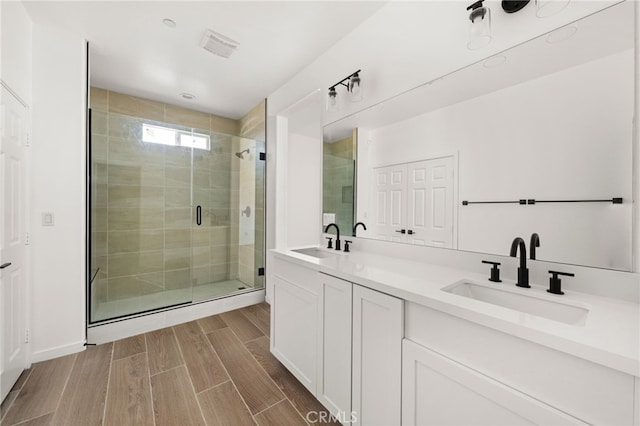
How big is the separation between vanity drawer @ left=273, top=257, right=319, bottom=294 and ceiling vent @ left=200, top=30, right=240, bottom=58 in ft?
6.19

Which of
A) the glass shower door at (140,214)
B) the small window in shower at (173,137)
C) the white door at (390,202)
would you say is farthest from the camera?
the small window in shower at (173,137)

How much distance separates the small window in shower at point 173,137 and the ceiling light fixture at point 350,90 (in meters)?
1.92

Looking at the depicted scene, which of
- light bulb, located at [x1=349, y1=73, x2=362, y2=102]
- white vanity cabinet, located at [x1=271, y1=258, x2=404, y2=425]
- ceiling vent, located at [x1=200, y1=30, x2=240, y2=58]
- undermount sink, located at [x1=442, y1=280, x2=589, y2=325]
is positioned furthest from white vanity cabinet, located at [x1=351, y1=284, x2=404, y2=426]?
ceiling vent, located at [x1=200, y1=30, x2=240, y2=58]

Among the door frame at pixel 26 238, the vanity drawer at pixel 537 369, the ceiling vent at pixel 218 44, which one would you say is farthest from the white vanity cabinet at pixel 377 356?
the door frame at pixel 26 238

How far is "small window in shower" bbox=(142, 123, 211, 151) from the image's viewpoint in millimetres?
2991

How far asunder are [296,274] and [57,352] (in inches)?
81.2

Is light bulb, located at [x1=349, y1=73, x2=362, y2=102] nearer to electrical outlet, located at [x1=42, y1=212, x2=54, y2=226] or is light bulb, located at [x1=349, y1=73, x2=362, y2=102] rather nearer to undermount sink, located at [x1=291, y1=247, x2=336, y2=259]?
undermount sink, located at [x1=291, y1=247, x2=336, y2=259]

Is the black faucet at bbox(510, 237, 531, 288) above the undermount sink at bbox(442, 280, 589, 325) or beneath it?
above

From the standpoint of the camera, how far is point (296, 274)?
1.65 metres

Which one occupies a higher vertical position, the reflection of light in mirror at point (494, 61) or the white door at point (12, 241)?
the reflection of light in mirror at point (494, 61)

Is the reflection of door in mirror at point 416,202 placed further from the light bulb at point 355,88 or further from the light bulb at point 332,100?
the light bulb at point 332,100

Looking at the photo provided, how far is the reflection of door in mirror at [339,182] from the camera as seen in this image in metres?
2.04

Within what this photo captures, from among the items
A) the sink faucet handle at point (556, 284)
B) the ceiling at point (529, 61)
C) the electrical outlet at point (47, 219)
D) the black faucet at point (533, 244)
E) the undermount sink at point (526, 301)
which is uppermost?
the ceiling at point (529, 61)

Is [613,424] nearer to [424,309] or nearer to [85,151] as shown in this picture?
[424,309]
